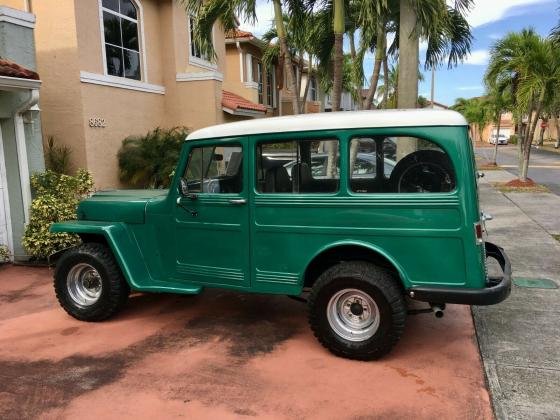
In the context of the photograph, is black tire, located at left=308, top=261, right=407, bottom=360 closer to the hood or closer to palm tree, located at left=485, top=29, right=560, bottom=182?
the hood

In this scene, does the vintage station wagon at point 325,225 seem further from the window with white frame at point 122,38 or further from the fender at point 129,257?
the window with white frame at point 122,38

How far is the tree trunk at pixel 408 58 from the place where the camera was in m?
7.54

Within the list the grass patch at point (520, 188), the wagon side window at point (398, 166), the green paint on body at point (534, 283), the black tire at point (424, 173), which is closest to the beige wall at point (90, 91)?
the wagon side window at point (398, 166)

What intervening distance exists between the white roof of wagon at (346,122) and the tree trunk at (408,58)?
12.3ft

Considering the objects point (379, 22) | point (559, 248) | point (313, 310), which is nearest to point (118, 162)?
point (379, 22)

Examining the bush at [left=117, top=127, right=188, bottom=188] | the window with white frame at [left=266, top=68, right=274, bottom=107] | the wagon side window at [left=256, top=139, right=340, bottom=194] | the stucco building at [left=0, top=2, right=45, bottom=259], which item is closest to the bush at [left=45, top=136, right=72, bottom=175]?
the bush at [left=117, top=127, right=188, bottom=188]

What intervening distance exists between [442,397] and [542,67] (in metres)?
14.5

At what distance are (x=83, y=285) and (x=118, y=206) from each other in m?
0.97

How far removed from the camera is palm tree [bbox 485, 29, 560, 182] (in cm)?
1502

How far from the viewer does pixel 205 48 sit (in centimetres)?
902

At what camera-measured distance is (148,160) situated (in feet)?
33.2

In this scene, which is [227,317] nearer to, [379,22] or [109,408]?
[109,408]

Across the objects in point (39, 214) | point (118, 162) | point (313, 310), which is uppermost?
point (118, 162)

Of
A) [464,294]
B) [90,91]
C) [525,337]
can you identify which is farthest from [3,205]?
[525,337]
